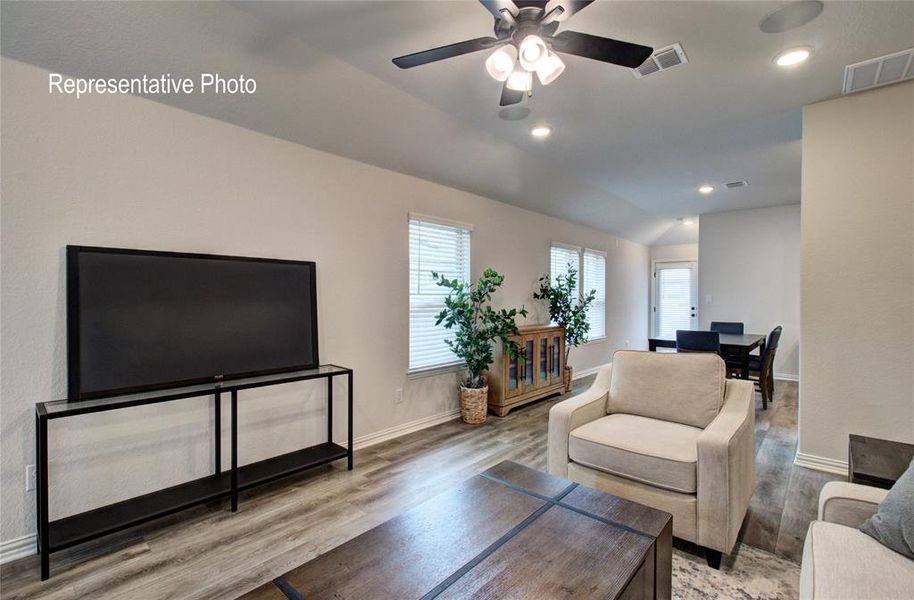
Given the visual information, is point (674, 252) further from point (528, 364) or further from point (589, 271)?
point (528, 364)

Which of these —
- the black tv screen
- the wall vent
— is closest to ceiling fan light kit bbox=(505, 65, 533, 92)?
the black tv screen

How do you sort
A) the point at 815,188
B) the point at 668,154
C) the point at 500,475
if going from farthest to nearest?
the point at 668,154 → the point at 815,188 → the point at 500,475

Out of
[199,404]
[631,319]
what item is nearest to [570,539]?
[199,404]

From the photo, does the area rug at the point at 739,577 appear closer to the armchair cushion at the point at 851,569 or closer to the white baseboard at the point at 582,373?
the armchair cushion at the point at 851,569

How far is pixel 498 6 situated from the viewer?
1.54m

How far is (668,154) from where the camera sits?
4.13 meters

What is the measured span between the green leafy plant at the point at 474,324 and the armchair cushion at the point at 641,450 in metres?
1.73

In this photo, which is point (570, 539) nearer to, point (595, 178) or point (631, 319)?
point (595, 178)

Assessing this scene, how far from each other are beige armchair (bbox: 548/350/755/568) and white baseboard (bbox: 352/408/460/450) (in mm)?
1711

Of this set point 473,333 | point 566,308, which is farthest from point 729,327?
point 473,333

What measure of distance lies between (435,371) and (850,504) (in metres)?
3.13

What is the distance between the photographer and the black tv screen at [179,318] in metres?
2.15

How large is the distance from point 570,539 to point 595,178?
4.47 m

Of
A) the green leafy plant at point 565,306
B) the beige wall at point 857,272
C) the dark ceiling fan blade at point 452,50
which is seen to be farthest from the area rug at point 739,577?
the green leafy plant at point 565,306
